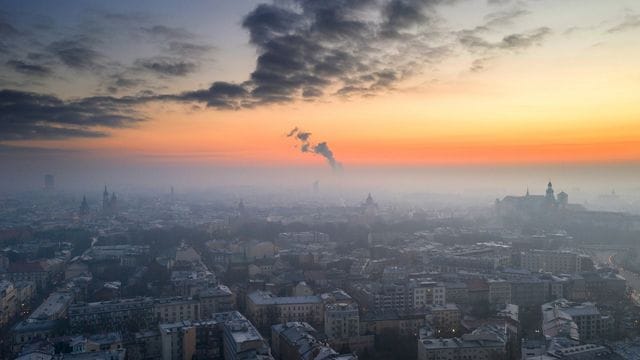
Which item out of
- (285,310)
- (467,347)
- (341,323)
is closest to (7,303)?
(285,310)

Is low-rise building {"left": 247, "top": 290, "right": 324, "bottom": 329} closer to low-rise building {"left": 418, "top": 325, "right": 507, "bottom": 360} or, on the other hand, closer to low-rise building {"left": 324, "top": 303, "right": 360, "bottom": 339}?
low-rise building {"left": 324, "top": 303, "right": 360, "bottom": 339}

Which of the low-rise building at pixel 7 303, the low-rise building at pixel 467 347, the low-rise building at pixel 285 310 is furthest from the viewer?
the low-rise building at pixel 7 303

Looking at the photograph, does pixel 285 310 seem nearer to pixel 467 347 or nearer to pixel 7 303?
pixel 467 347

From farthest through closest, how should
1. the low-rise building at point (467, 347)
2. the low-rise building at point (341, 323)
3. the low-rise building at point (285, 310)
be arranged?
the low-rise building at point (285, 310)
the low-rise building at point (341, 323)
the low-rise building at point (467, 347)

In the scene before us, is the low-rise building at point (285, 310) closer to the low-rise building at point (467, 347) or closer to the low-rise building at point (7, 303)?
the low-rise building at point (467, 347)

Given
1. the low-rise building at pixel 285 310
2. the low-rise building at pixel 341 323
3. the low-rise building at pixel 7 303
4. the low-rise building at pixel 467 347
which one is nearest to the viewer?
the low-rise building at pixel 467 347

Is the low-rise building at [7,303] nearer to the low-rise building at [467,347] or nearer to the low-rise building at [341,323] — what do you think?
the low-rise building at [341,323]

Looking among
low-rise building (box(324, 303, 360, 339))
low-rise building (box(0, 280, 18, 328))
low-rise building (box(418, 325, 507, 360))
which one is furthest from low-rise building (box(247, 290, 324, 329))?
low-rise building (box(0, 280, 18, 328))

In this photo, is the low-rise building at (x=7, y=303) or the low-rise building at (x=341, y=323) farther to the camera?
the low-rise building at (x=7, y=303)

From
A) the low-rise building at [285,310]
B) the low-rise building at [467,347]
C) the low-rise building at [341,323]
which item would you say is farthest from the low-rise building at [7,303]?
the low-rise building at [467,347]

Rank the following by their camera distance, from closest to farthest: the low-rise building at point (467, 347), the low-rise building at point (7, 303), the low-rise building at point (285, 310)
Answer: the low-rise building at point (467, 347) < the low-rise building at point (285, 310) < the low-rise building at point (7, 303)

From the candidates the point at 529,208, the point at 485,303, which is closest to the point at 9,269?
the point at 485,303

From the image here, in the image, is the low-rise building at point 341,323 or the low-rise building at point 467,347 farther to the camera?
the low-rise building at point 341,323
